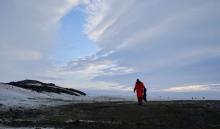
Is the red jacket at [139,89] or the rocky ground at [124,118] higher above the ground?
the red jacket at [139,89]

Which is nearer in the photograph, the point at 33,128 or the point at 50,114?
the point at 33,128

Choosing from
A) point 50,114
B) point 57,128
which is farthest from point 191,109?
point 57,128

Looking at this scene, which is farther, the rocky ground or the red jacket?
the red jacket

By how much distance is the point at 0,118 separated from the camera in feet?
84.2

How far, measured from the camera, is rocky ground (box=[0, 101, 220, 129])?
74.2 feet

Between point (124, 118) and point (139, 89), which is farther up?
point (139, 89)

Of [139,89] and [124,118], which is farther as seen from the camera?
[139,89]

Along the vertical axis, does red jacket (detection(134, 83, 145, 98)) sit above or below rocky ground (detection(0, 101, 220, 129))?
above

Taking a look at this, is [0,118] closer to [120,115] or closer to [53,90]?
[120,115]

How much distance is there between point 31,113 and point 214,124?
1133cm

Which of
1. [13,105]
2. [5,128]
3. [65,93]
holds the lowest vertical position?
[5,128]

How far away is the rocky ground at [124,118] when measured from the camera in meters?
22.6

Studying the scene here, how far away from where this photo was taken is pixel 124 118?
26.4m

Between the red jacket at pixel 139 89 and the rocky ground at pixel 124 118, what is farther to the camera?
the red jacket at pixel 139 89
